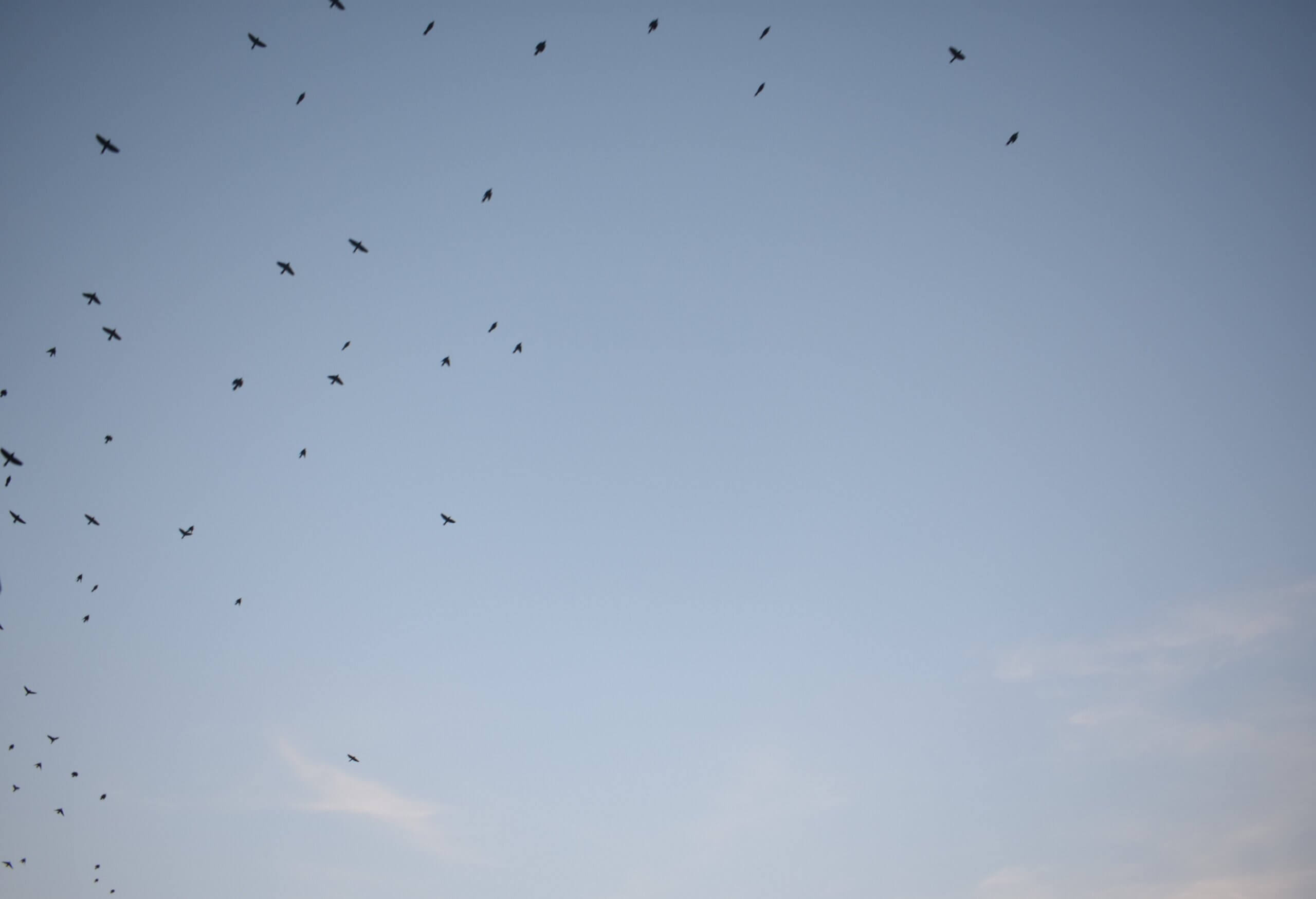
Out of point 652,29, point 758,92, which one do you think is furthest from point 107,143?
point 758,92

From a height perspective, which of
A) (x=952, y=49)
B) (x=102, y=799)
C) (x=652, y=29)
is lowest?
(x=102, y=799)

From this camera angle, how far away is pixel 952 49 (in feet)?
150

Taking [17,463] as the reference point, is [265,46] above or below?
above

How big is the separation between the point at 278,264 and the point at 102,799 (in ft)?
257

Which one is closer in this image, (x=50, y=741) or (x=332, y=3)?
(x=332, y=3)

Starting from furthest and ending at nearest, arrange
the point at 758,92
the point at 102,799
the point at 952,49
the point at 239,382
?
the point at 102,799
the point at 239,382
the point at 758,92
the point at 952,49

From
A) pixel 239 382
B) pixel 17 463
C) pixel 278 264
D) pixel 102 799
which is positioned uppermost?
pixel 278 264

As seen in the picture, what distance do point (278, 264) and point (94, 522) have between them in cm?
2999

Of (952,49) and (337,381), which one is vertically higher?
(952,49)

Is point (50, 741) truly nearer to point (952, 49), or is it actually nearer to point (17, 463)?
point (17, 463)

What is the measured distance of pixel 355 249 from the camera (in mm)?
54625

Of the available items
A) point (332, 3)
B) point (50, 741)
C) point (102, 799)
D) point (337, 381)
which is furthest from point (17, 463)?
point (102, 799)

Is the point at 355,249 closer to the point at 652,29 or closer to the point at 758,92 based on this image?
the point at 652,29

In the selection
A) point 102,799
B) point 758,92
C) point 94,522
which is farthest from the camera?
point 102,799
